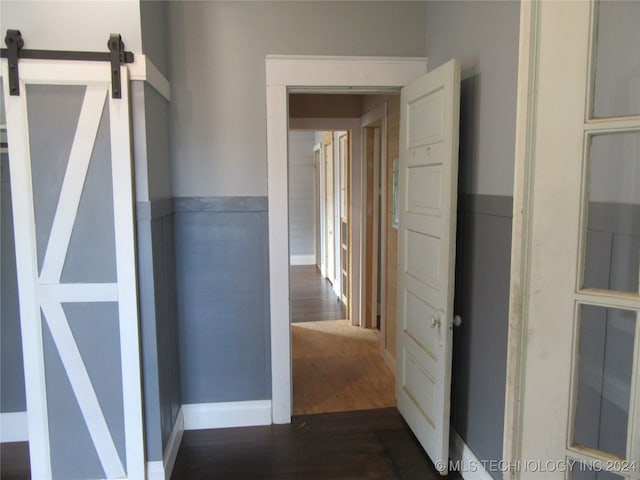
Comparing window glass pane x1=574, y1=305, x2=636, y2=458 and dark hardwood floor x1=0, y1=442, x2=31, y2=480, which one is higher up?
window glass pane x1=574, y1=305, x2=636, y2=458

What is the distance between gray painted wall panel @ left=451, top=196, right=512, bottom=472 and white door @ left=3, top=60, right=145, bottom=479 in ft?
5.20

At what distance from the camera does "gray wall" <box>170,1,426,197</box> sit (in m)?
2.44

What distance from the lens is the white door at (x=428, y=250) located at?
2037 millimetres

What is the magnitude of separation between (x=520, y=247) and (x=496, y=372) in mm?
972

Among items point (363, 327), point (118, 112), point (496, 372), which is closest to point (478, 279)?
point (496, 372)

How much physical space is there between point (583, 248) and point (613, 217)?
0.23 meters

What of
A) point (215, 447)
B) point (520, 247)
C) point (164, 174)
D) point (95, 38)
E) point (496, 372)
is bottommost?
point (215, 447)

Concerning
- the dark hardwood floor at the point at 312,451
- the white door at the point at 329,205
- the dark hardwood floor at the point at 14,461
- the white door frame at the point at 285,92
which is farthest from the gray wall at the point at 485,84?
the white door at the point at 329,205

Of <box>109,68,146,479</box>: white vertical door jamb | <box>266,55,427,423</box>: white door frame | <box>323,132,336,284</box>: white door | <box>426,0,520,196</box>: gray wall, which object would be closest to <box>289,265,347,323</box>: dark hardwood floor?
<box>323,132,336,284</box>: white door

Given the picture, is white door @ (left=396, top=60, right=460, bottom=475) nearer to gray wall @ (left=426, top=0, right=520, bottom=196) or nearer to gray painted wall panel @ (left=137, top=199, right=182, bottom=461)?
gray wall @ (left=426, top=0, right=520, bottom=196)

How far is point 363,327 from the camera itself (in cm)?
457

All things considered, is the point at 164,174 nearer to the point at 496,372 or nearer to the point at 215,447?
the point at 215,447

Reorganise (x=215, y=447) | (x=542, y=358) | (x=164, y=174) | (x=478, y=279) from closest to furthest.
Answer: (x=542, y=358) → (x=478, y=279) → (x=164, y=174) → (x=215, y=447)

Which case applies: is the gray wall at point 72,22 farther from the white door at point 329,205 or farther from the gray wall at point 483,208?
the white door at point 329,205
